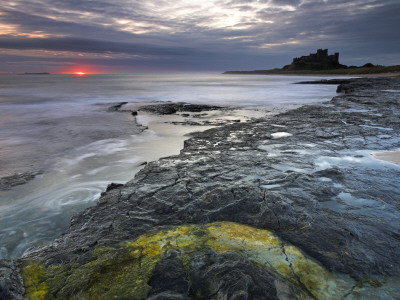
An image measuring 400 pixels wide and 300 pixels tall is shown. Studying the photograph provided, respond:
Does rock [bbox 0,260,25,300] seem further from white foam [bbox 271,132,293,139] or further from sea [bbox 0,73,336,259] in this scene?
white foam [bbox 271,132,293,139]

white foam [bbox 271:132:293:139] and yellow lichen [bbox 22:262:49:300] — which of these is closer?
yellow lichen [bbox 22:262:49:300]

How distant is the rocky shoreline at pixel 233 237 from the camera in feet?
6.60

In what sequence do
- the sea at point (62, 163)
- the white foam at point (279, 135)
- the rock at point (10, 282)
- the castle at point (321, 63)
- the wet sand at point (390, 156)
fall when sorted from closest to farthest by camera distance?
1. the rock at point (10, 282)
2. the sea at point (62, 163)
3. the wet sand at point (390, 156)
4. the white foam at point (279, 135)
5. the castle at point (321, 63)

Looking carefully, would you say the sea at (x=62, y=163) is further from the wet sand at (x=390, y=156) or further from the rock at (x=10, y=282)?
the wet sand at (x=390, y=156)

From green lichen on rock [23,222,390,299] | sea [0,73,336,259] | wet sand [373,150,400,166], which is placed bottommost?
sea [0,73,336,259]

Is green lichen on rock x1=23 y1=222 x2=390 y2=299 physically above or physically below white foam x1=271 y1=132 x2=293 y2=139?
above

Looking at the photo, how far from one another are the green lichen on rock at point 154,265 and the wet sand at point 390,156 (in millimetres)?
4026

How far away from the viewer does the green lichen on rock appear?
6.50ft

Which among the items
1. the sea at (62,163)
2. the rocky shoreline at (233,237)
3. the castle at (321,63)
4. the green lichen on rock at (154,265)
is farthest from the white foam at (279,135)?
the castle at (321,63)

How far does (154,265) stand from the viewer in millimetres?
2184

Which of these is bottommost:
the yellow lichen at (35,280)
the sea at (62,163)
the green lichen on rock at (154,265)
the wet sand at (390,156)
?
the sea at (62,163)

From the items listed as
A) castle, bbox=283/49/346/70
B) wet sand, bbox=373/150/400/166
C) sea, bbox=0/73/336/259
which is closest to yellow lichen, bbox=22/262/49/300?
sea, bbox=0/73/336/259

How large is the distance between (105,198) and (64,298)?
1979mm

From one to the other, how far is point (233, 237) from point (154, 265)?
2.72ft
